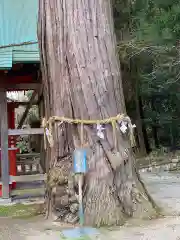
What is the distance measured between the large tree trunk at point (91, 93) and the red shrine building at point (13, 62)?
1.35 m

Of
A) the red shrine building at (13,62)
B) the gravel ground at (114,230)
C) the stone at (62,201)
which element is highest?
the red shrine building at (13,62)

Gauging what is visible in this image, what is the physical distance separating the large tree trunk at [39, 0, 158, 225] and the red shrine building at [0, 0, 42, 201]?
135 centimetres

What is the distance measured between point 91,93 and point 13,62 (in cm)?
198

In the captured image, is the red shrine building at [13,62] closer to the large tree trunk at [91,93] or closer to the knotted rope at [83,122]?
the large tree trunk at [91,93]

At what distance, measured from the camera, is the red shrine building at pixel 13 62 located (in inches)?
266

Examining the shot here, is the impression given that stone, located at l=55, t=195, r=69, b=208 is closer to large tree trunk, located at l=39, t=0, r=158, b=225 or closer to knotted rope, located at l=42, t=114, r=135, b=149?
large tree trunk, located at l=39, t=0, r=158, b=225

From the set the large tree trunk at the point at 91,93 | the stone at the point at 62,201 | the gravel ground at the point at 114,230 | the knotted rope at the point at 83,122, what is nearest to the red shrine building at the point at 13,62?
the large tree trunk at the point at 91,93

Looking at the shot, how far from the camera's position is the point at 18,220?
5.67 metres

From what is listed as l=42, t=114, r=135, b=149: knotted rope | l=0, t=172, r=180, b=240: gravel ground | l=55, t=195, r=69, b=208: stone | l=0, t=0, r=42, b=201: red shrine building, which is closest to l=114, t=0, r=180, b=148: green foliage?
l=0, t=0, r=42, b=201: red shrine building

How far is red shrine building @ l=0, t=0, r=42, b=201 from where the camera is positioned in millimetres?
6758

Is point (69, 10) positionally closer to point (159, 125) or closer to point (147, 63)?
point (147, 63)

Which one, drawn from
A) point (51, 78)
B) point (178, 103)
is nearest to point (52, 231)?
point (51, 78)

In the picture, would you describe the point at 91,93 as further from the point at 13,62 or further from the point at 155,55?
the point at 155,55

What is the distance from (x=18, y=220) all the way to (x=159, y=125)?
12.6 metres
